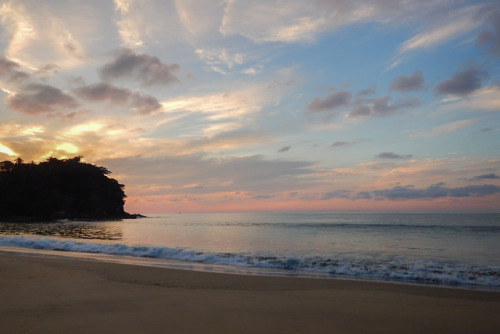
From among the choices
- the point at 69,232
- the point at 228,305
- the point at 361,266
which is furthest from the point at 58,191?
the point at 228,305

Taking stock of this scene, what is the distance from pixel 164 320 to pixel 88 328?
4.45 ft

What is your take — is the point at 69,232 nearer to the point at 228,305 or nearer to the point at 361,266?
the point at 361,266

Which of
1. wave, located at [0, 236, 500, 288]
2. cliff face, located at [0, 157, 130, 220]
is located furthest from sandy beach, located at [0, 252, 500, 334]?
cliff face, located at [0, 157, 130, 220]

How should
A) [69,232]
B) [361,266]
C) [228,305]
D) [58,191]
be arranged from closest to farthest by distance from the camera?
[228,305] < [361,266] < [69,232] < [58,191]

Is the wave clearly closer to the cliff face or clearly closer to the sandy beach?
the sandy beach

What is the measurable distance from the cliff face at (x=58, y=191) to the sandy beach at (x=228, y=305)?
3239 inches

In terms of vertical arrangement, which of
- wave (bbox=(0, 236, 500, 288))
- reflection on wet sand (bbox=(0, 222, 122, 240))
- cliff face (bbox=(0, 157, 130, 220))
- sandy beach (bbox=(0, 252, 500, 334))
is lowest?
reflection on wet sand (bbox=(0, 222, 122, 240))

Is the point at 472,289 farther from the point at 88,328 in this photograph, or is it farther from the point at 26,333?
the point at 26,333

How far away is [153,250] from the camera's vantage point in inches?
713

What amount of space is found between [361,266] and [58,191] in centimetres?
10619

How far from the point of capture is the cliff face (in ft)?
277

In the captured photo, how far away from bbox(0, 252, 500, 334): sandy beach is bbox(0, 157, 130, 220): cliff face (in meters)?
82.3

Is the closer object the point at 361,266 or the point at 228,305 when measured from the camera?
the point at 228,305

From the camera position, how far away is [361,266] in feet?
44.4
